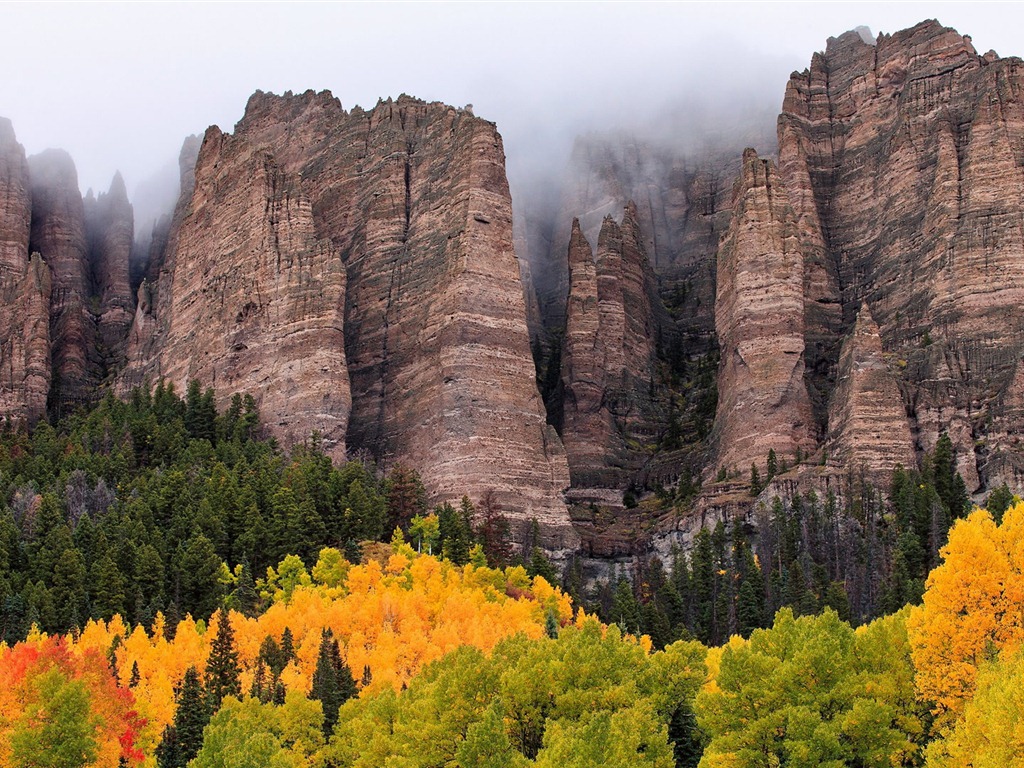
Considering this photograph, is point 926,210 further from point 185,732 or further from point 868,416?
point 185,732

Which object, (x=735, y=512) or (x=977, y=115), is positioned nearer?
(x=735, y=512)

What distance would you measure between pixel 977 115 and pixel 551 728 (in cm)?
10537

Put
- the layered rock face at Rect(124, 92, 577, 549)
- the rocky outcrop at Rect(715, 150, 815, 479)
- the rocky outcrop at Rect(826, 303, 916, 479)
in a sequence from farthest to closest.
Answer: the rocky outcrop at Rect(715, 150, 815, 479), the layered rock face at Rect(124, 92, 577, 549), the rocky outcrop at Rect(826, 303, 916, 479)

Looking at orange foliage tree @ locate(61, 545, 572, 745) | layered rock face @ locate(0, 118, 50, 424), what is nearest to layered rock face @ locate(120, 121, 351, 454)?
layered rock face @ locate(0, 118, 50, 424)

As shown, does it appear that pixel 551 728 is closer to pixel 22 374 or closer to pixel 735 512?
pixel 735 512

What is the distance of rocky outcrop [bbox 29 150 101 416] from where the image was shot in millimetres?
173375

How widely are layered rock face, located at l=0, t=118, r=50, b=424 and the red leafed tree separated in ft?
265

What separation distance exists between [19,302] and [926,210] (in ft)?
309

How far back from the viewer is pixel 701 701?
65250 millimetres

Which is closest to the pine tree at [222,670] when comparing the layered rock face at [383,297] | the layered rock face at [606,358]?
the layered rock face at [383,297]

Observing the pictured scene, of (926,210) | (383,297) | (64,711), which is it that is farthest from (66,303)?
(64,711)

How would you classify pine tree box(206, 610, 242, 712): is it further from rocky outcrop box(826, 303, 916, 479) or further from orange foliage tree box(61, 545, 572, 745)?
rocky outcrop box(826, 303, 916, 479)

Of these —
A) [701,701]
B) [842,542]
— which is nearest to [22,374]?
[842,542]

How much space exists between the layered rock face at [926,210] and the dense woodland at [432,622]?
37.3ft
